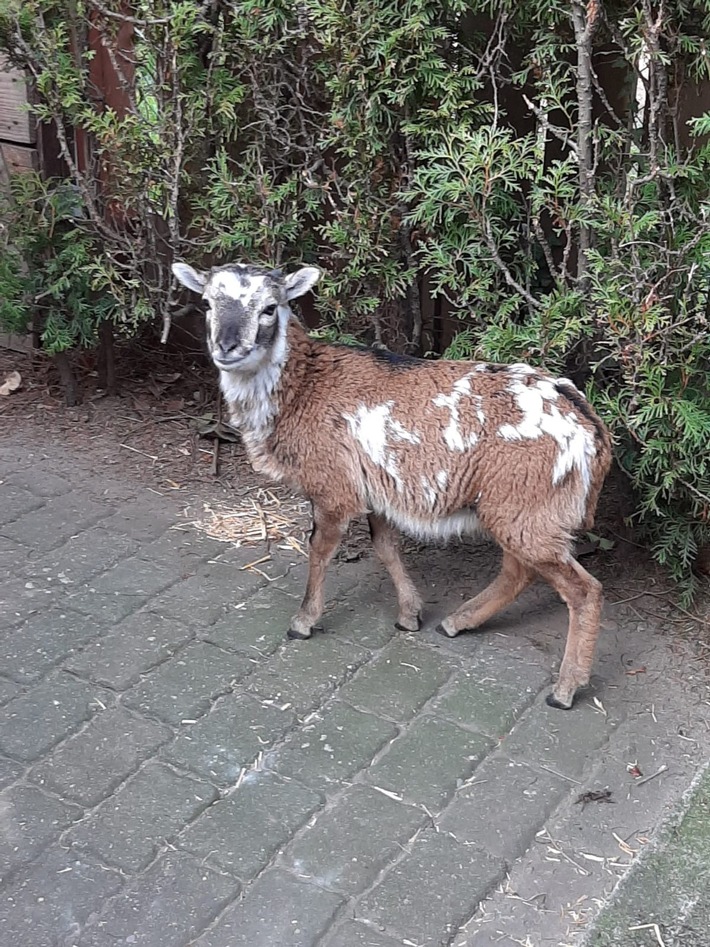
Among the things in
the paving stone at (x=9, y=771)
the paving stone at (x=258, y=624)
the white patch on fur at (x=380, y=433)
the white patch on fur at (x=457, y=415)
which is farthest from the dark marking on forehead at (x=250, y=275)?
the paving stone at (x=9, y=771)

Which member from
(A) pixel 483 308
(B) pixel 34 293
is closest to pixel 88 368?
(B) pixel 34 293

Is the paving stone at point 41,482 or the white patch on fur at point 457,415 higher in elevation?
the white patch on fur at point 457,415

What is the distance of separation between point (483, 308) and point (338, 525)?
1262 mm

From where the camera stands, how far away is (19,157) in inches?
237

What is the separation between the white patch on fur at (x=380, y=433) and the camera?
4.05 m

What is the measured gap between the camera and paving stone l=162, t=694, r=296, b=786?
11.9ft

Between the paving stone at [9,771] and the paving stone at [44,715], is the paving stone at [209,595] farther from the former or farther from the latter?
the paving stone at [9,771]

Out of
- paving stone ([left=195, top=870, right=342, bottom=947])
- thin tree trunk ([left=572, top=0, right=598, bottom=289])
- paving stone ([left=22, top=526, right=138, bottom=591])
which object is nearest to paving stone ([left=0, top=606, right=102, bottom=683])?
paving stone ([left=22, top=526, right=138, bottom=591])

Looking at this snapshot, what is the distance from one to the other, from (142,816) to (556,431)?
6.77ft

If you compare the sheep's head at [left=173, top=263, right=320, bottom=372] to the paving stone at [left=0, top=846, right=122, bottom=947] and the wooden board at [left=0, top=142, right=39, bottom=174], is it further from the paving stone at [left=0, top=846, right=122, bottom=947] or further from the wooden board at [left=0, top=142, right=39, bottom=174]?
the wooden board at [left=0, top=142, right=39, bottom=174]

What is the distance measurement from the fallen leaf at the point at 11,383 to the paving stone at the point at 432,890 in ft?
14.4

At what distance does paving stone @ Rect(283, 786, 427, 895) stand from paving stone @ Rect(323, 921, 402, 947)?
0.46 feet

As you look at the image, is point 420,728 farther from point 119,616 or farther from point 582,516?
point 119,616

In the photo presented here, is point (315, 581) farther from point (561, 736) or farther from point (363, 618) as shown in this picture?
point (561, 736)
